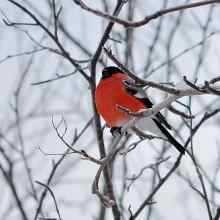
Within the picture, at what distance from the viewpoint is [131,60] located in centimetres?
408

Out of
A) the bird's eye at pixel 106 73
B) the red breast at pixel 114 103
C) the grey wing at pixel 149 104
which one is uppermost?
the bird's eye at pixel 106 73

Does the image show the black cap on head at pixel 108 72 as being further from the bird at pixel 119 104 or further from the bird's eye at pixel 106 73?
the bird at pixel 119 104

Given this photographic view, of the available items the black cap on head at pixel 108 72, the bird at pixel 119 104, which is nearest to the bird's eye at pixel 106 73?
the black cap on head at pixel 108 72

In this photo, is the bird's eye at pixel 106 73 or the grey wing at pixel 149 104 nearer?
the grey wing at pixel 149 104

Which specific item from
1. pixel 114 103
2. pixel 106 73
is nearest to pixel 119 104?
pixel 114 103

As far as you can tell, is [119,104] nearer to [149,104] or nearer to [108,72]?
[149,104]

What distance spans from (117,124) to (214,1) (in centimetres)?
260

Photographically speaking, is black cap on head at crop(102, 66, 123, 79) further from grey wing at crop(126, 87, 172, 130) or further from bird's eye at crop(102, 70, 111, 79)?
grey wing at crop(126, 87, 172, 130)

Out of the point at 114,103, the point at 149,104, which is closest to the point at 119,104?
the point at 114,103

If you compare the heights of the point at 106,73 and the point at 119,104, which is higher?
the point at 106,73

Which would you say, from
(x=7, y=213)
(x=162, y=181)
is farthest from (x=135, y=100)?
(x=7, y=213)

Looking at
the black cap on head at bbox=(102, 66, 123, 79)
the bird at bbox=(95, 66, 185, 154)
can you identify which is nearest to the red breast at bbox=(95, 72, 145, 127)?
the bird at bbox=(95, 66, 185, 154)

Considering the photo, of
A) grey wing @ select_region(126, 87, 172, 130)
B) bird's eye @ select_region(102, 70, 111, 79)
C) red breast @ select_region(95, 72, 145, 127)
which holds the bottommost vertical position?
grey wing @ select_region(126, 87, 172, 130)

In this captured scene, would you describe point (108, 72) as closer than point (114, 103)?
No
